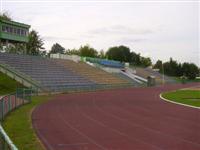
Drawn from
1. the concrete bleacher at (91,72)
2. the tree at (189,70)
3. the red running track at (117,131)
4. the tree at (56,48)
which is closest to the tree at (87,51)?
the tree at (56,48)

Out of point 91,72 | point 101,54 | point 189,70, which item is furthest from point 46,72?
point 101,54

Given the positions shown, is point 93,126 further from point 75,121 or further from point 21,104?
point 21,104

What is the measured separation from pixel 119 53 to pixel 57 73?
88.0m

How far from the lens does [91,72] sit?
72188mm

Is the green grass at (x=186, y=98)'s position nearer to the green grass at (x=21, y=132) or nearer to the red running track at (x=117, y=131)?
the red running track at (x=117, y=131)

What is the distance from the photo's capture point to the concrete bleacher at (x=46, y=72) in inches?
2009

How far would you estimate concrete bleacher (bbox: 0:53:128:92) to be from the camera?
2020 inches

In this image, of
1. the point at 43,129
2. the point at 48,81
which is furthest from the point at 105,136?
the point at 48,81

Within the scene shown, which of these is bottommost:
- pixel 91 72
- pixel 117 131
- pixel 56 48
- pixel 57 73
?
pixel 91 72

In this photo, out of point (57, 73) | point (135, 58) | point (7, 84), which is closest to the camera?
point (7, 84)

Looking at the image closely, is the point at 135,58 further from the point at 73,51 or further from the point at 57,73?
the point at 57,73

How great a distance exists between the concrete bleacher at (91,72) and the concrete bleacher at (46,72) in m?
2.80

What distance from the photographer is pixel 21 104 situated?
93.5ft

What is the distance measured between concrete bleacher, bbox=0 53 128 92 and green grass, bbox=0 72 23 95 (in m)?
3.41
